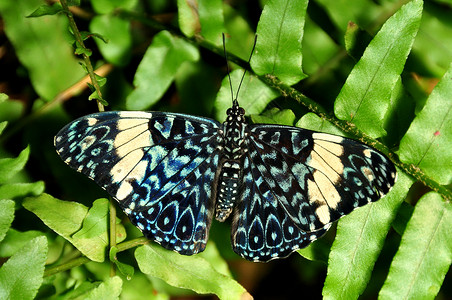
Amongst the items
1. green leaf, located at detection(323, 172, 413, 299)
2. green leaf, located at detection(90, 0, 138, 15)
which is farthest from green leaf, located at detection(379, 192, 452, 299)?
green leaf, located at detection(90, 0, 138, 15)

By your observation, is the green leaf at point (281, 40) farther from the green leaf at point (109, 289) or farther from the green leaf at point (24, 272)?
the green leaf at point (24, 272)

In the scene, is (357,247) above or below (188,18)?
below

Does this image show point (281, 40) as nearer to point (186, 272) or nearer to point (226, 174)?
point (226, 174)

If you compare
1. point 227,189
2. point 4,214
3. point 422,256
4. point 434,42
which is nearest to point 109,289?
point 4,214

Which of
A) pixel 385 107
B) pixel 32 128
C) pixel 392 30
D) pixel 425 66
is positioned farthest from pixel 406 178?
pixel 32 128

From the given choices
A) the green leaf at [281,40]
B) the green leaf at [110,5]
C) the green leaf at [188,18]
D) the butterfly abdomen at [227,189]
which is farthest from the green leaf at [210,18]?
the butterfly abdomen at [227,189]
